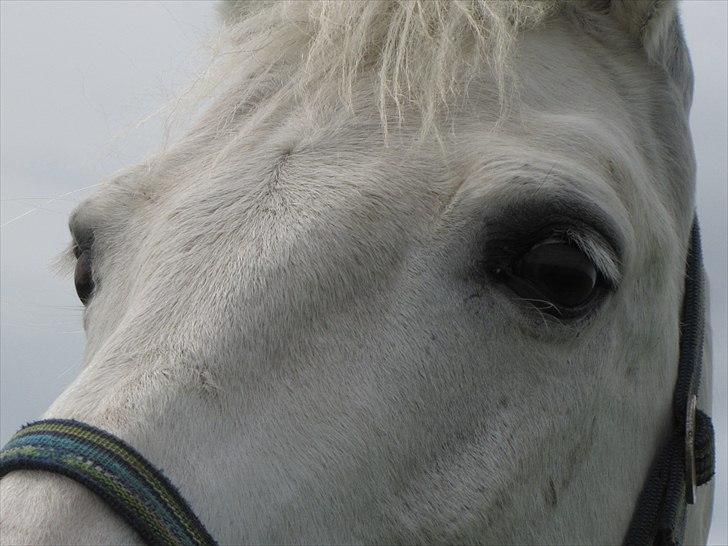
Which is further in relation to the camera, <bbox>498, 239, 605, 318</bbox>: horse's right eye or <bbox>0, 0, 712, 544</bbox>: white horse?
<bbox>498, 239, 605, 318</bbox>: horse's right eye

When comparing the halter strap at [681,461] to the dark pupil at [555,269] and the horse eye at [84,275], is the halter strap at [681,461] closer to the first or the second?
the dark pupil at [555,269]

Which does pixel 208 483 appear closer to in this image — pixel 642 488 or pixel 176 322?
pixel 176 322

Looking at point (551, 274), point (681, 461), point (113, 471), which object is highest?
point (113, 471)

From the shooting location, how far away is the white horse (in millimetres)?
1668

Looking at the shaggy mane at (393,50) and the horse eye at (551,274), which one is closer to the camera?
the horse eye at (551,274)

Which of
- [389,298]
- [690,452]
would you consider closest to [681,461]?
[690,452]

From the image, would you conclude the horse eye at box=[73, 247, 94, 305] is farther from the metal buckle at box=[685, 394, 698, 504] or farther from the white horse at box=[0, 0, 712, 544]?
the metal buckle at box=[685, 394, 698, 504]

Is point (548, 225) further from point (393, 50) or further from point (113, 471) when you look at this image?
point (113, 471)

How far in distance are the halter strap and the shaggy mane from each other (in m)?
0.93

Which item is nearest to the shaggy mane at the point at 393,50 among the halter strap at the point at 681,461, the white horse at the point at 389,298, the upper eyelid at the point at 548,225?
the white horse at the point at 389,298

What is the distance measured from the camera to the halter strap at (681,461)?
228cm

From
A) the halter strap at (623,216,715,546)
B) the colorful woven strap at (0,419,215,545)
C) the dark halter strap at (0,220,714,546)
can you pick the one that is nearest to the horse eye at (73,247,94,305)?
the dark halter strap at (0,220,714,546)

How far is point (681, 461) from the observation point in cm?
234

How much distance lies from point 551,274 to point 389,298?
1.26ft
